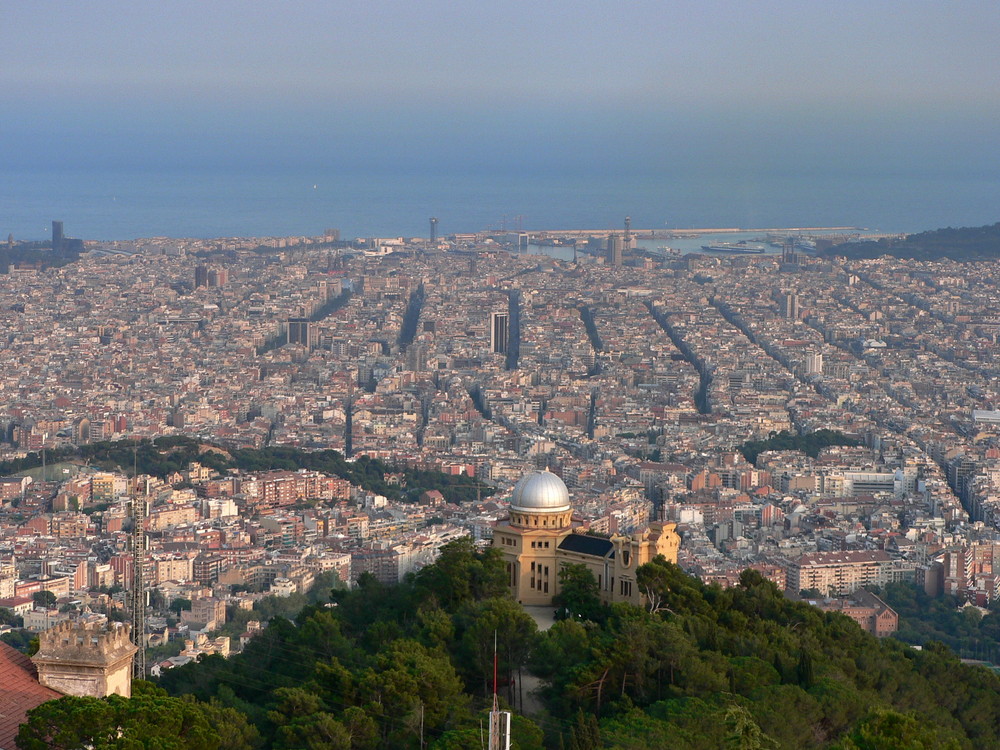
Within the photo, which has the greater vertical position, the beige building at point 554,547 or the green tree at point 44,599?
the beige building at point 554,547

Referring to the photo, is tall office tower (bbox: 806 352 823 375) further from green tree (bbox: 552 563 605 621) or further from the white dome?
green tree (bbox: 552 563 605 621)

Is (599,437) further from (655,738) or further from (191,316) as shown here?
(655,738)

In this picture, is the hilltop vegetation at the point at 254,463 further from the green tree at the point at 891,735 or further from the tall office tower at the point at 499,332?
the green tree at the point at 891,735

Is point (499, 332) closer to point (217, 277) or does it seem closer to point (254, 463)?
point (217, 277)

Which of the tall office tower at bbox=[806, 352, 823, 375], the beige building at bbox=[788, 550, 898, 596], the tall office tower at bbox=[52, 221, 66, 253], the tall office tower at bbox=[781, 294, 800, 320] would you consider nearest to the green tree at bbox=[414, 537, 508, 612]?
the beige building at bbox=[788, 550, 898, 596]

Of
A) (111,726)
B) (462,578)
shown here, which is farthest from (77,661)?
(462,578)

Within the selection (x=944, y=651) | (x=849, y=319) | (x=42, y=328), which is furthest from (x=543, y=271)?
(x=944, y=651)

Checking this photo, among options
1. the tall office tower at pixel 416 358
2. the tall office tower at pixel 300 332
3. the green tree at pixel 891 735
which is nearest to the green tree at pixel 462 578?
the green tree at pixel 891 735
